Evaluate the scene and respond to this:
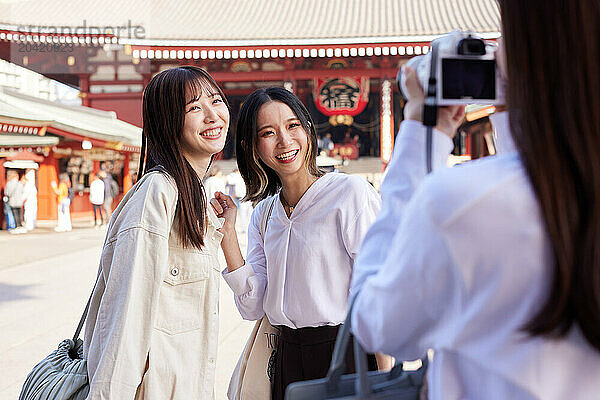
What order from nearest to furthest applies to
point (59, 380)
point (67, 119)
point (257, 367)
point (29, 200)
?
point (59, 380)
point (257, 367)
point (29, 200)
point (67, 119)

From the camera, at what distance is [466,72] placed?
2.63 ft

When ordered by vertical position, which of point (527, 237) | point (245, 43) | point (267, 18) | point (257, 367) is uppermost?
point (267, 18)

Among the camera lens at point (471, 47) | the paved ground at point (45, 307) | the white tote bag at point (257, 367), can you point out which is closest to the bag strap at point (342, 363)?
the camera lens at point (471, 47)

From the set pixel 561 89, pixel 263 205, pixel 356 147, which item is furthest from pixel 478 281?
pixel 356 147

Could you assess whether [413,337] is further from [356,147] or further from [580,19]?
[356,147]

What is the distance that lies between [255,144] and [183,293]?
1.96 ft

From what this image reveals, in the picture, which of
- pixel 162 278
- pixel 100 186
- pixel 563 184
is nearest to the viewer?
pixel 563 184

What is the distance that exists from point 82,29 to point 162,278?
13305mm

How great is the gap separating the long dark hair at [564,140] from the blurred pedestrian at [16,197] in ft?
41.7

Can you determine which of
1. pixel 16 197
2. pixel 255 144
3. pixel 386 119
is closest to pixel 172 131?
pixel 255 144

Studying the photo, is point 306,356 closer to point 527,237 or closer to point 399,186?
point 399,186

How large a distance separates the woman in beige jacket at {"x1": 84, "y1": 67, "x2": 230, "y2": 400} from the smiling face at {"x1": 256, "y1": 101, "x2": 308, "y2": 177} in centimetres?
18

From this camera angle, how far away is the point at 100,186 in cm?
1280

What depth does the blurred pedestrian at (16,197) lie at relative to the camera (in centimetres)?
1186
